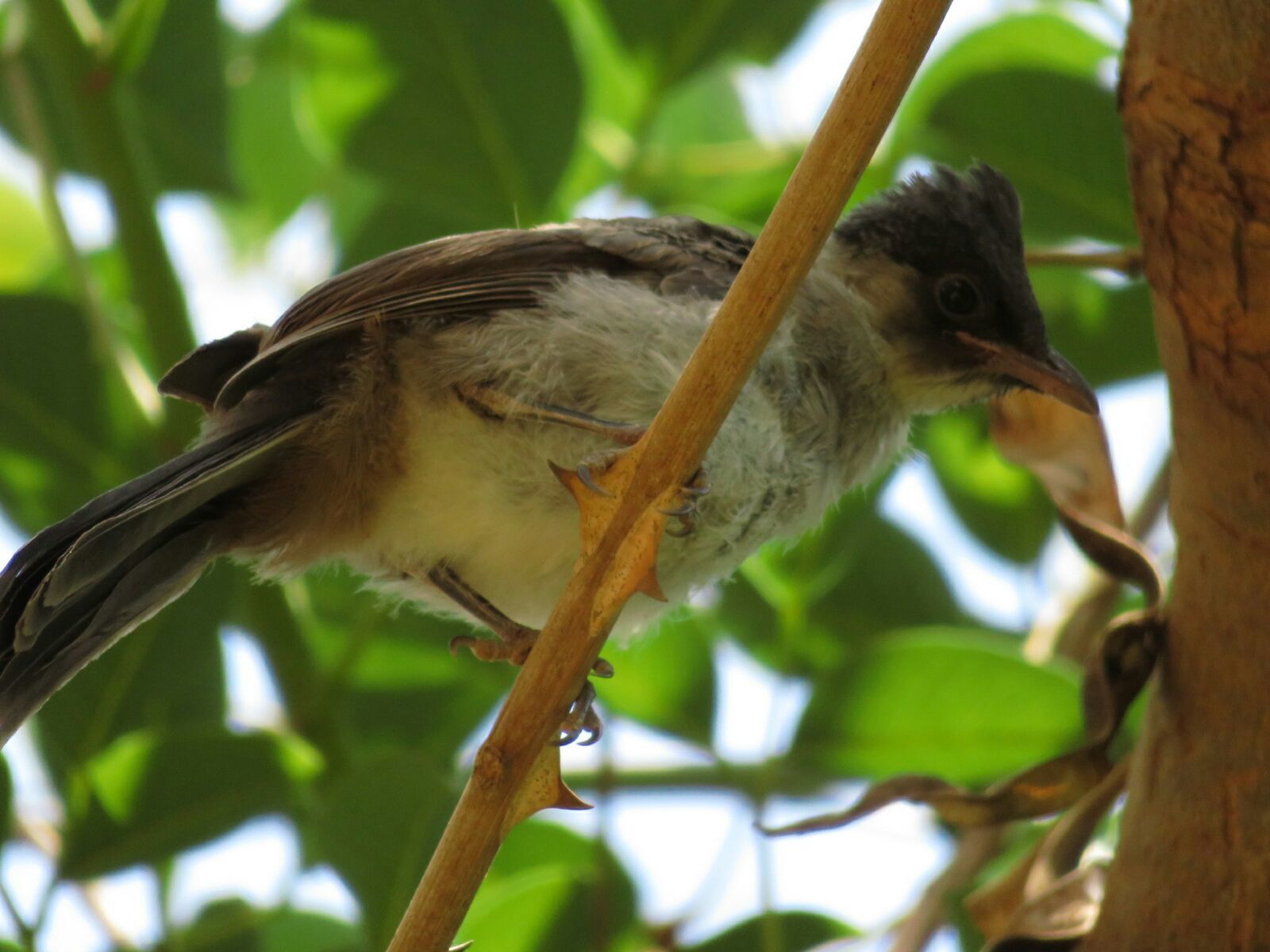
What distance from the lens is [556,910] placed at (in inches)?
97.8

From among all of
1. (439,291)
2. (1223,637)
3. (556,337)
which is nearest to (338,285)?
(439,291)

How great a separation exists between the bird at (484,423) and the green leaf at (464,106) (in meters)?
0.31

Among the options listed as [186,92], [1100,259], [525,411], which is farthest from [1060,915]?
[186,92]

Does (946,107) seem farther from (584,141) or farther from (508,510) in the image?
(508,510)

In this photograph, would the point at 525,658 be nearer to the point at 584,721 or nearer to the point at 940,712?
the point at 584,721

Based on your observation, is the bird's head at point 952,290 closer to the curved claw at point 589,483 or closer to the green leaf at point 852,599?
the green leaf at point 852,599

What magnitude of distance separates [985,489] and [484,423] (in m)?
1.44

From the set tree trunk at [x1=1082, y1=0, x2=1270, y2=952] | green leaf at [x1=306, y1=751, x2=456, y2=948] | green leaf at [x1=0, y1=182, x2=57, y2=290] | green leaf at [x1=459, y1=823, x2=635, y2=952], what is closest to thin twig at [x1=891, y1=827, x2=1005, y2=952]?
tree trunk at [x1=1082, y1=0, x2=1270, y2=952]

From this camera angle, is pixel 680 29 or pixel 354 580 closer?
pixel 680 29

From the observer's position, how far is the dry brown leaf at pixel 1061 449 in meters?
2.30

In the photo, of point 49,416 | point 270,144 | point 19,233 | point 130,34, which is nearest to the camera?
point 130,34

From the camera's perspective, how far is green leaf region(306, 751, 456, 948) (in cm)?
234

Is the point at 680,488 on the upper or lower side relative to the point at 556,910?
upper

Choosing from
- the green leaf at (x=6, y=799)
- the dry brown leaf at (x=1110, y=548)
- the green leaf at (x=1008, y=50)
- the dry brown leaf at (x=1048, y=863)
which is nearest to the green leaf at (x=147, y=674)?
the green leaf at (x=6, y=799)
